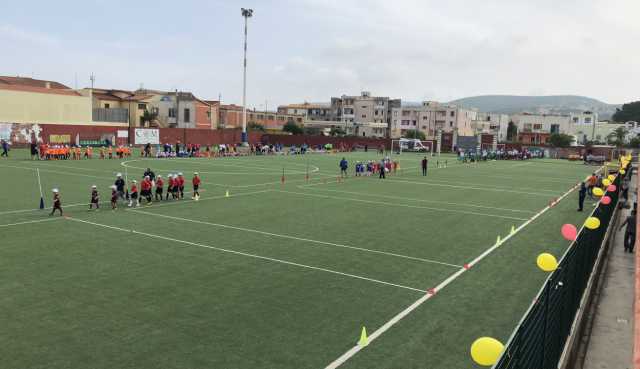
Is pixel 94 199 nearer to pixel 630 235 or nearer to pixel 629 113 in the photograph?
pixel 630 235

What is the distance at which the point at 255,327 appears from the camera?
10.2 m

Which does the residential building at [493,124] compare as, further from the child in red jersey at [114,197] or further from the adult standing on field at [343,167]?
the child in red jersey at [114,197]

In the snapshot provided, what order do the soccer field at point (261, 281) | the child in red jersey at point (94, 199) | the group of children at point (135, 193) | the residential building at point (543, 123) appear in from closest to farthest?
the soccer field at point (261, 281) < the child in red jersey at point (94, 199) < the group of children at point (135, 193) < the residential building at point (543, 123)

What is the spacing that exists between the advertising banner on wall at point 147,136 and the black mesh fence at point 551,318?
6680 centimetres

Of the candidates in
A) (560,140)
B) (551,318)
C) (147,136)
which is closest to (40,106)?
(147,136)

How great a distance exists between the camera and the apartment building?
439 feet

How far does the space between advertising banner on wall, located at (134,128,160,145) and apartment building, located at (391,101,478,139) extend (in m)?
75.2

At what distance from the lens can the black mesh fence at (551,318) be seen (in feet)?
19.5

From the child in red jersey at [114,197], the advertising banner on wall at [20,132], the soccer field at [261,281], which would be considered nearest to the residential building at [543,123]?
the advertising banner on wall at [20,132]

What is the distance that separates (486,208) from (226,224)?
13.9 metres

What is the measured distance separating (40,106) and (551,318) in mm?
77367

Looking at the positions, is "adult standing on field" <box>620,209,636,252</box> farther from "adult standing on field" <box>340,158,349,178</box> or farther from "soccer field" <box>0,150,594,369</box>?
"adult standing on field" <box>340,158,349,178</box>

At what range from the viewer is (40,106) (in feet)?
236

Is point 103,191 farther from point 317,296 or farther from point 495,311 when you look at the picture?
point 495,311
